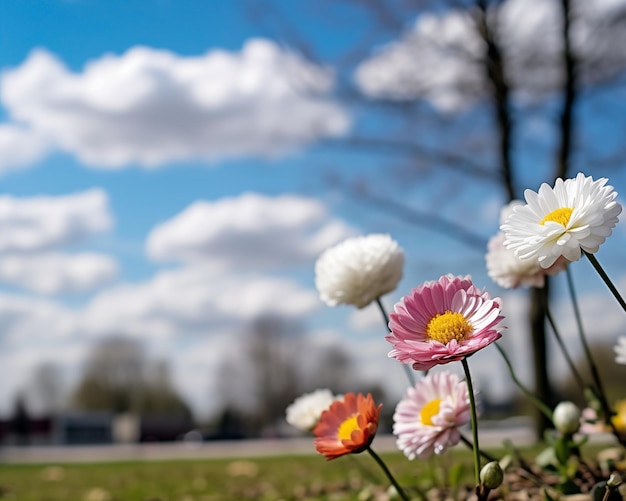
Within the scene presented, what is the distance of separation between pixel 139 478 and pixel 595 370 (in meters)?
5.55

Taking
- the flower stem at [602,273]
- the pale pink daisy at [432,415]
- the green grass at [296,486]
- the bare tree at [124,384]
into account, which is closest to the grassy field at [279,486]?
the green grass at [296,486]

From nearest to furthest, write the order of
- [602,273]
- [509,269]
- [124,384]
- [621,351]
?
[602,273]
[621,351]
[509,269]
[124,384]

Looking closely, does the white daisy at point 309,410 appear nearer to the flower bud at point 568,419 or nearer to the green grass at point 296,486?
the green grass at point 296,486

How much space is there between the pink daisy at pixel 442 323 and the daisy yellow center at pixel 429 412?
1.36 ft

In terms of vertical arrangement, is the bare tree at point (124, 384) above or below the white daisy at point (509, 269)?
above

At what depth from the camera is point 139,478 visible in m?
7.04

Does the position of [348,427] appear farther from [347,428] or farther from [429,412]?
[429,412]

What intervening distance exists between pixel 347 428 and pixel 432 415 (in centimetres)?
21

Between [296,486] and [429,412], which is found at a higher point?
[429,412]

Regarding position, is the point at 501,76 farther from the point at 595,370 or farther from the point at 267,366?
the point at 267,366

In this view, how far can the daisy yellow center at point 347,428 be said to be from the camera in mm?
A: 1567

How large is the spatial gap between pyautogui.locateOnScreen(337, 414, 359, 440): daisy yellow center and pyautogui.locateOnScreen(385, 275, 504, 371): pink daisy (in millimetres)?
306

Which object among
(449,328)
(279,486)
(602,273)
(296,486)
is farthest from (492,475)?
(279,486)

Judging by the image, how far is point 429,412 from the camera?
171 cm
